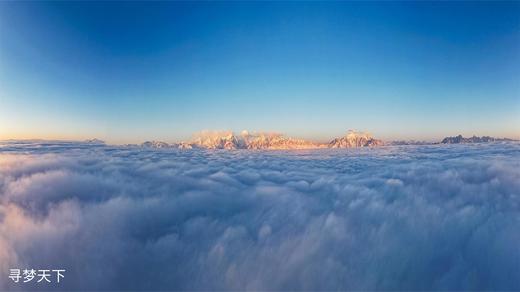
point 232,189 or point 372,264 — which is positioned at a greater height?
point 232,189

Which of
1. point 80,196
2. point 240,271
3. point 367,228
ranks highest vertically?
point 80,196

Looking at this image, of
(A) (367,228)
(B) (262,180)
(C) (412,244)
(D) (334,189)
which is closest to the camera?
(C) (412,244)

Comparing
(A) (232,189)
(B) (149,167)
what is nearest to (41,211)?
(B) (149,167)

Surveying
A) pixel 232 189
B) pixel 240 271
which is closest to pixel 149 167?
pixel 232 189

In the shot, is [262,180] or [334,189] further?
[262,180]

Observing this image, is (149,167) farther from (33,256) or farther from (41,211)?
(33,256)

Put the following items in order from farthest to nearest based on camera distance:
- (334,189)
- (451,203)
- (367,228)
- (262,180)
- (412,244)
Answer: (262,180) → (334,189) → (451,203) → (367,228) → (412,244)
